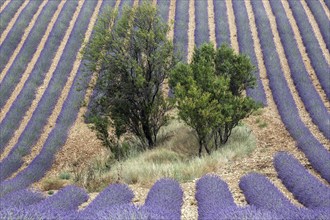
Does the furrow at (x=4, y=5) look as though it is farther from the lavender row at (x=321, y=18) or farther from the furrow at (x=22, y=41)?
the lavender row at (x=321, y=18)

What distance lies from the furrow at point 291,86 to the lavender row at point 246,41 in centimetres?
129

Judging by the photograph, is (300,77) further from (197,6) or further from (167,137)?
(197,6)

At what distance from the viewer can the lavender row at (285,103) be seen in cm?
1155

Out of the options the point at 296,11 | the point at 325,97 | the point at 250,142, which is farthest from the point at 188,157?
the point at 296,11

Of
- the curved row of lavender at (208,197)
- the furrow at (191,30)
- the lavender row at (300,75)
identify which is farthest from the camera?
the furrow at (191,30)

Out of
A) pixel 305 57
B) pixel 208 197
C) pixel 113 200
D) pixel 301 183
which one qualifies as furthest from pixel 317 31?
pixel 113 200

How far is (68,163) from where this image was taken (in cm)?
1584

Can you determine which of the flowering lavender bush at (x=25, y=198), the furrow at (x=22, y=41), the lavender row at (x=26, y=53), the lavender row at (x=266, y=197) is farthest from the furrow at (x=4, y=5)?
the lavender row at (x=266, y=197)

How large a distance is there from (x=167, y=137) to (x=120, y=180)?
528cm

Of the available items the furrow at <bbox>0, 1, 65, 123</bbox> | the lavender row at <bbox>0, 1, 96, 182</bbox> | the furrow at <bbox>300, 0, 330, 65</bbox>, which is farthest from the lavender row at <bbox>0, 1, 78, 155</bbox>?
→ the furrow at <bbox>300, 0, 330, 65</bbox>

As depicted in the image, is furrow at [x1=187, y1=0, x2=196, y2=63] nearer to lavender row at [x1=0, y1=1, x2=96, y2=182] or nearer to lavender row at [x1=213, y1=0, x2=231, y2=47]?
lavender row at [x1=213, y1=0, x2=231, y2=47]

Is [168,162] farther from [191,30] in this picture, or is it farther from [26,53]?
[191,30]

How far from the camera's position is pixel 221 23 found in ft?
88.9

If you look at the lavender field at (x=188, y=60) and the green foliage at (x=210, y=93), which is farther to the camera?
the green foliage at (x=210, y=93)
